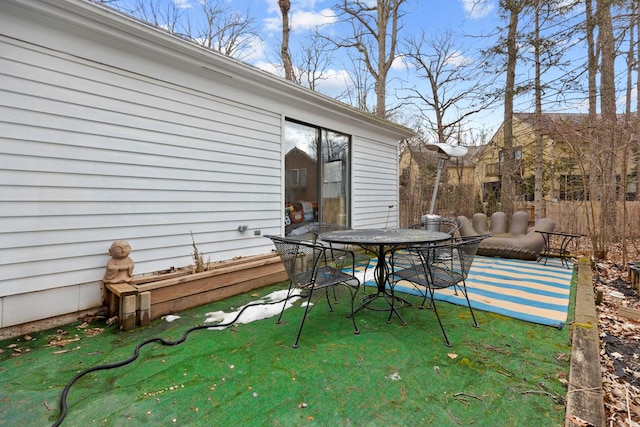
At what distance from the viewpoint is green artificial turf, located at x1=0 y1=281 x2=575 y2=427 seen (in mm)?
1539

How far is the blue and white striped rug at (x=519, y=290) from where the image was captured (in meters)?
2.85

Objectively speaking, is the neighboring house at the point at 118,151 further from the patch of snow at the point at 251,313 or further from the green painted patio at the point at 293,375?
the patch of snow at the point at 251,313

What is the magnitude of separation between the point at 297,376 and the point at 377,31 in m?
11.6

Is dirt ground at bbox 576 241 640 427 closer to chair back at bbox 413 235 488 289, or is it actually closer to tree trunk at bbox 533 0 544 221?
chair back at bbox 413 235 488 289

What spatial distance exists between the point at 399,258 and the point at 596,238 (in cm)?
459

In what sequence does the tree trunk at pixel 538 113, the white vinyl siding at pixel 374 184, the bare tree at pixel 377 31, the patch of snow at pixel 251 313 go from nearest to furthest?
the patch of snow at pixel 251 313 → the white vinyl siding at pixel 374 184 → the tree trunk at pixel 538 113 → the bare tree at pixel 377 31

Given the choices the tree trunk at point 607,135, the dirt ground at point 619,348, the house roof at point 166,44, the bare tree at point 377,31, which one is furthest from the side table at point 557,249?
the bare tree at point 377,31

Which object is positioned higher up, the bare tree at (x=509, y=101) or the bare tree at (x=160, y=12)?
the bare tree at (x=160, y=12)

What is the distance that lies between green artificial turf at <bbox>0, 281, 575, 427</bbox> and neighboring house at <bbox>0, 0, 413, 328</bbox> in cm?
67

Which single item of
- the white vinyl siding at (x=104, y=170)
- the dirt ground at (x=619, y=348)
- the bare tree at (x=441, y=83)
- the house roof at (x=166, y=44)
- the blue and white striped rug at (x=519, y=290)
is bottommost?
the dirt ground at (x=619, y=348)

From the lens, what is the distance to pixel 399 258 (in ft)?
10.8

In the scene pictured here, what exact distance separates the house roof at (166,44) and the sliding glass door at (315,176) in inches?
18.9

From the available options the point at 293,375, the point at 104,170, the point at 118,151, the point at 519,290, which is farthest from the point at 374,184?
the point at 293,375

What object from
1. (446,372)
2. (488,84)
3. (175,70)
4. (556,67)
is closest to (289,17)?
(488,84)
